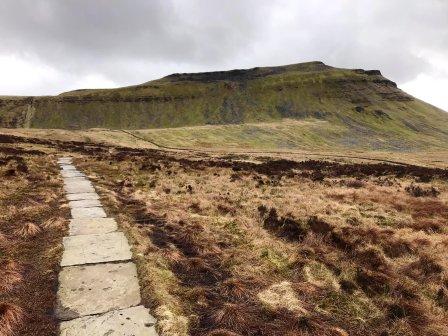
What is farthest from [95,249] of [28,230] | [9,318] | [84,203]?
[84,203]

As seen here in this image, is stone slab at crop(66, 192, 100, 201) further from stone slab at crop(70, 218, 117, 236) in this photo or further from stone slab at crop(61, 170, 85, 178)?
stone slab at crop(61, 170, 85, 178)

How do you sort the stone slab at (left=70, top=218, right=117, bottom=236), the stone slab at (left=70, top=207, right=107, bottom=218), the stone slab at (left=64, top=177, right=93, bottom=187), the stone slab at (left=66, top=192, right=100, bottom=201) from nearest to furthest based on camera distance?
the stone slab at (left=70, top=218, right=117, bottom=236), the stone slab at (left=70, top=207, right=107, bottom=218), the stone slab at (left=66, top=192, right=100, bottom=201), the stone slab at (left=64, top=177, right=93, bottom=187)

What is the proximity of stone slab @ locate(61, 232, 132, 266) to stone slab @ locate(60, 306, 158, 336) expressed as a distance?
2632 millimetres

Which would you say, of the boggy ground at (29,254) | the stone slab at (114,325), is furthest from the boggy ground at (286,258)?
the boggy ground at (29,254)

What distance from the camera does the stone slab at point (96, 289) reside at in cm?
787

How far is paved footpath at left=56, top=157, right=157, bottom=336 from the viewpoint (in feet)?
24.0

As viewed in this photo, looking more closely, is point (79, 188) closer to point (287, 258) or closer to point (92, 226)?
point (92, 226)

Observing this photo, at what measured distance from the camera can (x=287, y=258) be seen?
1146 cm

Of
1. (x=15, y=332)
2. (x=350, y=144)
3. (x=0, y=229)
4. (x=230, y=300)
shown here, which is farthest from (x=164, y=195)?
(x=350, y=144)

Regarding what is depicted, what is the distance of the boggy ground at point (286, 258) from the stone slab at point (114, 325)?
0.28m

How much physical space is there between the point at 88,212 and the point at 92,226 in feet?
6.60

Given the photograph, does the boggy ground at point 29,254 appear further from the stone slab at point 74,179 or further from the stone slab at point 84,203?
the stone slab at point 74,179

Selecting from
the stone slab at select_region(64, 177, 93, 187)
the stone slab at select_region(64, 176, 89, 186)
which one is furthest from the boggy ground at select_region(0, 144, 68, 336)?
the stone slab at select_region(64, 176, 89, 186)

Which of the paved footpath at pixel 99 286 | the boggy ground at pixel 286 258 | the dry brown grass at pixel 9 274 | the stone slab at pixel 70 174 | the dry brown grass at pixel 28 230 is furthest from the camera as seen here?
the stone slab at pixel 70 174
